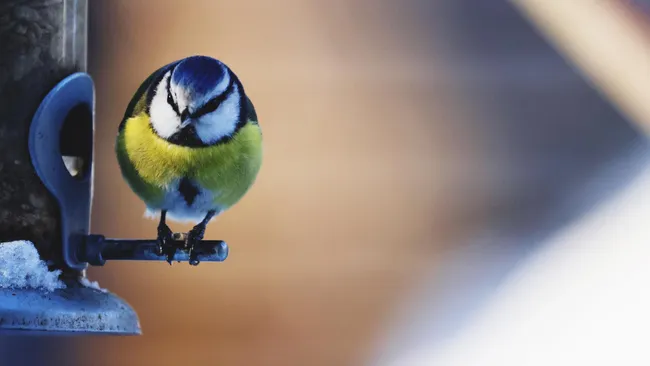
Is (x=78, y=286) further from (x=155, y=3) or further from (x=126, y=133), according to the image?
(x=155, y=3)

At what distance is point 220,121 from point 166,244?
0.66ft

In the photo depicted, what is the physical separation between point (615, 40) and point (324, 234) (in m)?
0.93

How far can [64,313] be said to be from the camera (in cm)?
117

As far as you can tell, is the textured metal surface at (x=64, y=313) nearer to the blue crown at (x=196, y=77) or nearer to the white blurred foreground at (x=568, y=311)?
the blue crown at (x=196, y=77)

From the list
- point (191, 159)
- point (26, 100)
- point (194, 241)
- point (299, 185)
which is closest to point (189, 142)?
point (191, 159)

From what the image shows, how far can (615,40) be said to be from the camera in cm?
239

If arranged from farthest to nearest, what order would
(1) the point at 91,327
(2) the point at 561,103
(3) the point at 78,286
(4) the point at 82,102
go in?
(2) the point at 561,103, (4) the point at 82,102, (3) the point at 78,286, (1) the point at 91,327

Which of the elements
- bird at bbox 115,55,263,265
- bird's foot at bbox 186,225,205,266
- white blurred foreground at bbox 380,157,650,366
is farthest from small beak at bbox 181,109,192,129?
white blurred foreground at bbox 380,157,650,366

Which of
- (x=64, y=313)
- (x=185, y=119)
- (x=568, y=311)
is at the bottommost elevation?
(x=568, y=311)

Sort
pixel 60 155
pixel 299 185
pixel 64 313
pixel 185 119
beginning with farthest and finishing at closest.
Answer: pixel 299 185 < pixel 60 155 < pixel 185 119 < pixel 64 313

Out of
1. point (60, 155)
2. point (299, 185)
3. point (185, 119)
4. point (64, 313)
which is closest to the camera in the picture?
point (64, 313)

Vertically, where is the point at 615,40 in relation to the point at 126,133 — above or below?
above

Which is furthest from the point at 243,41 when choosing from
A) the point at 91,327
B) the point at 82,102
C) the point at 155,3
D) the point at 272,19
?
the point at 91,327

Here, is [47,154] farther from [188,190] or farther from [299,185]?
[299,185]
